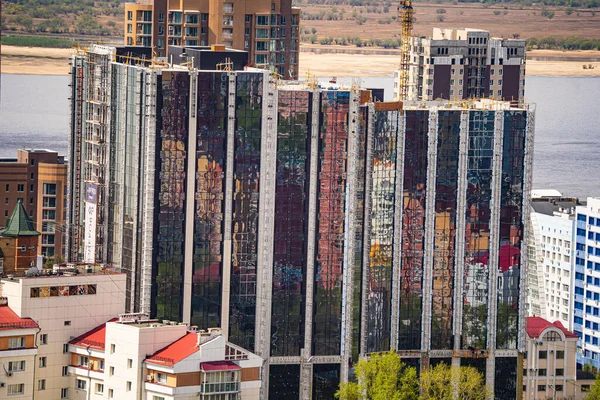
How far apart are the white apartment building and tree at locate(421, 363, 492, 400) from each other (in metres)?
17.8

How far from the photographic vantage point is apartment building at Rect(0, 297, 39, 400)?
300 feet

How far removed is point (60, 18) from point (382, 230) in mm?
86754

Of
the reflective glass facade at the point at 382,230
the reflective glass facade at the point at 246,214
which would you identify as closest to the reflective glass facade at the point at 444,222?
the reflective glass facade at the point at 382,230

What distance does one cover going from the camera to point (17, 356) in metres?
91.7

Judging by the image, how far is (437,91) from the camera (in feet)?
543

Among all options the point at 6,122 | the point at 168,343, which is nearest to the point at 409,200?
the point at 168,343

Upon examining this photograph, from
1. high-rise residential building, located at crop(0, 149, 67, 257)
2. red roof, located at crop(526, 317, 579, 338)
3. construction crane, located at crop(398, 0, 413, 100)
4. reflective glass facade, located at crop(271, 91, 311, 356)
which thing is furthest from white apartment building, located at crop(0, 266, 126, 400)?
construction crane, located at crop(398, 0, 413, 100)

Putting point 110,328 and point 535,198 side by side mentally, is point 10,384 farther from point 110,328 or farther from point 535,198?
point 535,198

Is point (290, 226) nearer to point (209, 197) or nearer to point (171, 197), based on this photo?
point (209, 197)

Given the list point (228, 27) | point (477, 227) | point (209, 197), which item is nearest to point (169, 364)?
point (209, 197)

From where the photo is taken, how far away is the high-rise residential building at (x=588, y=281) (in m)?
135

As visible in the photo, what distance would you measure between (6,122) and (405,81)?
43375 mm

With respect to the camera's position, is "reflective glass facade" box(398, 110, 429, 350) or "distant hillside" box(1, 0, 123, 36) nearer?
"reflective glass facade" box(398, 110, 429, 350)

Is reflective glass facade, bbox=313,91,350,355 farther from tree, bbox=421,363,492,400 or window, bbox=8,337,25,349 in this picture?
window, bbox=8,337,25,349
